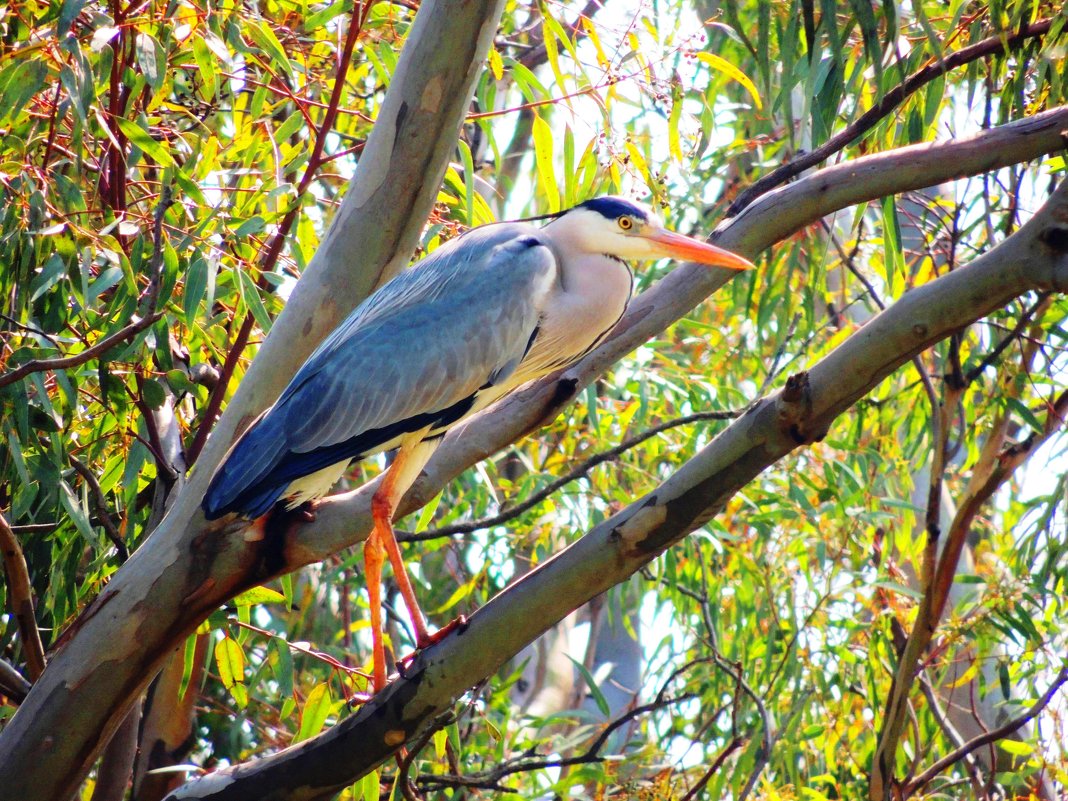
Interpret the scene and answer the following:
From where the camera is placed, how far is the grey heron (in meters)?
1.86

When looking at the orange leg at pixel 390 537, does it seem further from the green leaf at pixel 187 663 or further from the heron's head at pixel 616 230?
the heron's head at pixel 616 230

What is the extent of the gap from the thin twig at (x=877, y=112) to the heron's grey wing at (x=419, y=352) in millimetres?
372

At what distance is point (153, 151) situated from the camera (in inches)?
76.2

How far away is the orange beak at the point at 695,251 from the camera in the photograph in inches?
69.3

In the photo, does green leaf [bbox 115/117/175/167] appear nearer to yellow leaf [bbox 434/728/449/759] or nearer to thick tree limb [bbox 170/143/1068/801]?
thick tree limb [bbox 170/143/1068/801]

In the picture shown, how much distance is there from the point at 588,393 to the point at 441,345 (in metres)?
0.79

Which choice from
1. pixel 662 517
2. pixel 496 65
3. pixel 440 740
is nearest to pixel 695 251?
pixel 662 517

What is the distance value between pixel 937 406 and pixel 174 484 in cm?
131

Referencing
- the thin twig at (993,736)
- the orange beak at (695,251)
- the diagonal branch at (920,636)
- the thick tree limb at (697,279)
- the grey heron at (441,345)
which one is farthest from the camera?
the diagonal branch at (920,636)

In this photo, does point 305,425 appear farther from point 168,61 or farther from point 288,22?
point 288,22

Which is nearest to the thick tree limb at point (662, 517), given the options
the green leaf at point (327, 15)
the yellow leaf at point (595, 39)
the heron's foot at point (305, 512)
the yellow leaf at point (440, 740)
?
the heron's foot at point (305, 512)

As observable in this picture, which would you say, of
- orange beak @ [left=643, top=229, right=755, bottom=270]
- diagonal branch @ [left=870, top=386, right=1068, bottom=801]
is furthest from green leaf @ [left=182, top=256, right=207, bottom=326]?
diagonal branch @ [left=870, top=386, right=1068, bottom=801]

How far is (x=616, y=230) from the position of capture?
2.14 metres

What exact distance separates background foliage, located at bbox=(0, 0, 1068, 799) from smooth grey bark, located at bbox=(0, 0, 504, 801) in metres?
0.21
